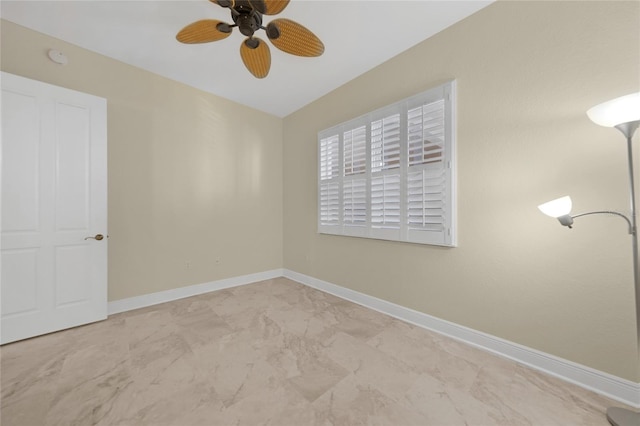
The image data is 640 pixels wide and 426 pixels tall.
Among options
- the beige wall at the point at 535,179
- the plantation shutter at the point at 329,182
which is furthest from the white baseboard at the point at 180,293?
the beige wall at the point at 535,179

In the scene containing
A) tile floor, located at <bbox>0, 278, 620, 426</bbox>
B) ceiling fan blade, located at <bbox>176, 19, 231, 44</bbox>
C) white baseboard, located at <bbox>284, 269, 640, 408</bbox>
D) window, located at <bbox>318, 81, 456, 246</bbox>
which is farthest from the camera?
window, located at <bbox>318, 81, 456, 246</bbox>

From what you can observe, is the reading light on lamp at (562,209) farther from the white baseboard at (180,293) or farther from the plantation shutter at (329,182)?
the white baseboard at (180,293)

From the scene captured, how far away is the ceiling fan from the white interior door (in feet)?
5.30

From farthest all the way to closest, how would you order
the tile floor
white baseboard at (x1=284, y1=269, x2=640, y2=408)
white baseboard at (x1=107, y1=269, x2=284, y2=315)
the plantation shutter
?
the plantation shutter, white baseboard at (x1=107, y1=269, x2=284, y2=315), white baseboard at (x1=284, y1=269, x2=640, y2=408), the tile floor

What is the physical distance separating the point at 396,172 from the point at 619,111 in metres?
1.55

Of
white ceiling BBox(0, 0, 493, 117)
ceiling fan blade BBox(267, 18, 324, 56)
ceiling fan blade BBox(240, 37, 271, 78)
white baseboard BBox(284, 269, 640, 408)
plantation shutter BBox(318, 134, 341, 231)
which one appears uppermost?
white ceiling BBox(0, 0, 493, 117)

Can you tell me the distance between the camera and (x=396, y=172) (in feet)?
8.57

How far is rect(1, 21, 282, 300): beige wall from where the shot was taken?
8.80 feet

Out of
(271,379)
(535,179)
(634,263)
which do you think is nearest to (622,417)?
(634,263)

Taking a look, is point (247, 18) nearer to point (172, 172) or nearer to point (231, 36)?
point (231, 36)

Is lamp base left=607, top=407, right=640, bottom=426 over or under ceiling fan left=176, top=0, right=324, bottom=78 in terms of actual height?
under

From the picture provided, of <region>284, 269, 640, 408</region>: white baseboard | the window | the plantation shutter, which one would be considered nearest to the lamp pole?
<region>284, 269, 640, 408</region>: white baseboard

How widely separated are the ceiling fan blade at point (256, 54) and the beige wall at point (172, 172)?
1672 mm

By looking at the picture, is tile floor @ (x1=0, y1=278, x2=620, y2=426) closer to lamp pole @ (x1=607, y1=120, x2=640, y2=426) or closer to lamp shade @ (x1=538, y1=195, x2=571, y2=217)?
lamp pole @ (x1=607, y1=120, x2=640, y2=426)
